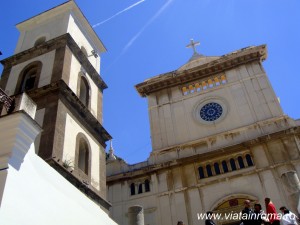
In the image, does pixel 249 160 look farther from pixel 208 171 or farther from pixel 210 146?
pixel 210 146

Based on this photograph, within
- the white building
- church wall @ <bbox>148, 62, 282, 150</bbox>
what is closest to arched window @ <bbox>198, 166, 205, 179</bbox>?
church wall @ <bbox>148, 62, 282, 150</bbox>

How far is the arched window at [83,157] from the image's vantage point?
16109 mm

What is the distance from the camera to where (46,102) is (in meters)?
15.6

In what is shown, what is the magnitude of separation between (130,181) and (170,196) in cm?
365

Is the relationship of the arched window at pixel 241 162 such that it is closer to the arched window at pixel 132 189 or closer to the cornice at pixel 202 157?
the cornice at pixel 202 157

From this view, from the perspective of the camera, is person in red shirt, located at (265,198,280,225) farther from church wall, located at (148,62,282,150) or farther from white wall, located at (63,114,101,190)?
church wall, located at (148,62,282,150)

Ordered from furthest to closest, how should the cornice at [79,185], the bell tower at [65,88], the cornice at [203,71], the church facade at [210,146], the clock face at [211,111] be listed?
1. the cornice at [203,71]
2. the clock face at [211,111]
3. the church facade at [210,146]
4. the bell tower at [65,88]
5. the cornice at [79,185]

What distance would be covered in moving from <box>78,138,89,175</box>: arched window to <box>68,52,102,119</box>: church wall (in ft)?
8.98

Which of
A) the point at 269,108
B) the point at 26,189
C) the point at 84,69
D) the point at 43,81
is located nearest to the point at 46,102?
the point at 43,81

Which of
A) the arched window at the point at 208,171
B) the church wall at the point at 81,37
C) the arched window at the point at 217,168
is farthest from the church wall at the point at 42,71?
the arched window at the point at 217,168

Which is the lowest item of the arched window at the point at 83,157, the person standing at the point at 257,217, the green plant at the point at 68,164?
the person standing at the point at 257,217

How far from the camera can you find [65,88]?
16.2 meters

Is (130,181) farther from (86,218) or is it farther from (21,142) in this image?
(21,142)

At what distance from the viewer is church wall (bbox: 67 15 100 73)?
836 inches
